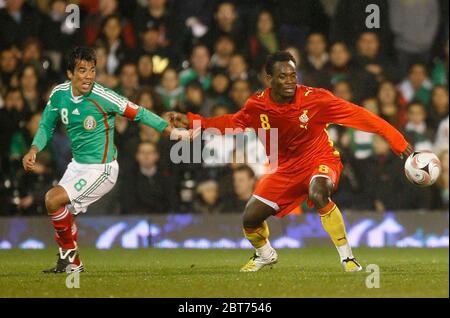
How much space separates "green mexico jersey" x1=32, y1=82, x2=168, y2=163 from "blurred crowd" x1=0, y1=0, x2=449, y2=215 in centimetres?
360

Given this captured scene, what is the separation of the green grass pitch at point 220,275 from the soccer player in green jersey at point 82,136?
17.4 inches

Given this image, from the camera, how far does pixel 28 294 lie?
834cm

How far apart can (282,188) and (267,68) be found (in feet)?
3.78

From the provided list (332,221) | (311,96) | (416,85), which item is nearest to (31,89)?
(416,85)

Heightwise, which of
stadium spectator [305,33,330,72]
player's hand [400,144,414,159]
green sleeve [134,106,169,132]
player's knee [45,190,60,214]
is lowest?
player's knee [45,190,60,214]

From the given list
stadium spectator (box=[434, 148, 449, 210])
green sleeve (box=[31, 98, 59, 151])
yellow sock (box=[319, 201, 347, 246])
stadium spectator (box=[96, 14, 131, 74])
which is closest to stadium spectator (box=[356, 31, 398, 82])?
stadium spectator (box=[434, 148, 449, 210])

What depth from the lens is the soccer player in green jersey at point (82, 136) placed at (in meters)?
9.95

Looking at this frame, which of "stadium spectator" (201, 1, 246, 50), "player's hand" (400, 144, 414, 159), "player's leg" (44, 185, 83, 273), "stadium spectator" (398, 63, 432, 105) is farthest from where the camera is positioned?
"stadium spectator" (201, 1, 246, 50)

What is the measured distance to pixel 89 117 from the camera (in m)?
10.1

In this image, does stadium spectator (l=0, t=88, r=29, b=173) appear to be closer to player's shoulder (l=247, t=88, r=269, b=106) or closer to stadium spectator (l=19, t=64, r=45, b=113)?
stadium spectator (l=19, t=64, r=45, b=113)

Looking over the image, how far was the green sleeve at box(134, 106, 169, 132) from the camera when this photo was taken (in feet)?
32.5

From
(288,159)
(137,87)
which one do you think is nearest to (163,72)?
(137,87)

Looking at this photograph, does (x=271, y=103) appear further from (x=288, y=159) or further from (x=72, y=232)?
(x=72, y=232)

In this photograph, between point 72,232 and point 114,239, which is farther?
point 114,239
